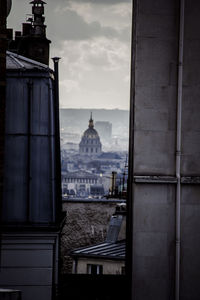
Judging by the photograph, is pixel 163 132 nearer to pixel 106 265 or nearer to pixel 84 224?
pixel 106 265

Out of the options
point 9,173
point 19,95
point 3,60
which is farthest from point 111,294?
point 3,60

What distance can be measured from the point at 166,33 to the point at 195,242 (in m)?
2.89

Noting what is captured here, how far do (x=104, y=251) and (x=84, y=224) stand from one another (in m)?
A: 4.53

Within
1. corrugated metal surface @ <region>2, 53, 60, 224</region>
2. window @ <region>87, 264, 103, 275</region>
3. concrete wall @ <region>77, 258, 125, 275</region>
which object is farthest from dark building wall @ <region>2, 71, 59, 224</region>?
window @ <region>87, 264, 103, 275</region>

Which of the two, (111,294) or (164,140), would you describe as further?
(111,294)

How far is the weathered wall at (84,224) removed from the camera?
2361cm

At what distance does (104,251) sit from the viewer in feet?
64.6

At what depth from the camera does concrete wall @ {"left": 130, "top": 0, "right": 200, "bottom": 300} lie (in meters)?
7.35

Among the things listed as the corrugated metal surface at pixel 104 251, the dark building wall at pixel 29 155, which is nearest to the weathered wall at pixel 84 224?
the corrugated metal surface at pixel 104 251

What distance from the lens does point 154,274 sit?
7.49m

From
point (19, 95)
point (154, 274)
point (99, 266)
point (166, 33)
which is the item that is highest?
point (166, 33)

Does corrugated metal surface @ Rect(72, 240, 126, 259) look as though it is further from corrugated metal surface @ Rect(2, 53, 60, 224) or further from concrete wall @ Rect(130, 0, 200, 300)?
concrete wall @ Rect(130, 0, 200, 300)

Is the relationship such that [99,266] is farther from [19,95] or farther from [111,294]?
[19,95]

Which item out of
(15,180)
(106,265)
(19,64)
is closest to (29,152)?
(15,180)
